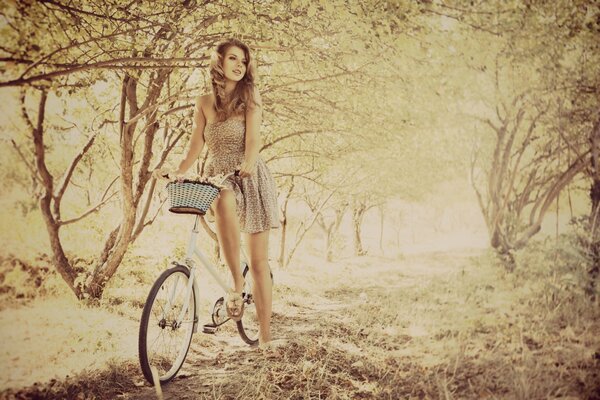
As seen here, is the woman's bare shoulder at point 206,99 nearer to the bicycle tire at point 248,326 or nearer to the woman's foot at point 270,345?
the bicycle tire at point 248,326

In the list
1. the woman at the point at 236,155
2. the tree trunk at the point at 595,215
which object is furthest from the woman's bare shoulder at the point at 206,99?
the tree trunk at the point at 595,215

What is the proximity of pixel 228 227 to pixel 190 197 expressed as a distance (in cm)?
58

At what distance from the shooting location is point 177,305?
131 inches

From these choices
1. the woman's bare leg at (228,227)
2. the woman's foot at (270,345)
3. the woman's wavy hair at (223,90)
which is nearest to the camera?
the woman's bare leg at (228,227)

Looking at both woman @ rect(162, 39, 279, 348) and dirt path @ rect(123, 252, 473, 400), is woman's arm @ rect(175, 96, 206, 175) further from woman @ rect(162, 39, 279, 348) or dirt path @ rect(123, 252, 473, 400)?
dirt path @ rect(123, 252, 473, 400)

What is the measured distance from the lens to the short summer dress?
3436 mm

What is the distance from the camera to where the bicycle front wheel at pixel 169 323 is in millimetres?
2852

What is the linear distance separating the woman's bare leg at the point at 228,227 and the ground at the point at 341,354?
3.10ft

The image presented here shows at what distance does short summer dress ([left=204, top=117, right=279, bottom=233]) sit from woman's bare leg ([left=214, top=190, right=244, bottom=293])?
13cm

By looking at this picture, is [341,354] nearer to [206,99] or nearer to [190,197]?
[190,197]

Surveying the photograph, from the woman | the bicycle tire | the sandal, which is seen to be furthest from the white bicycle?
the bicycle tire

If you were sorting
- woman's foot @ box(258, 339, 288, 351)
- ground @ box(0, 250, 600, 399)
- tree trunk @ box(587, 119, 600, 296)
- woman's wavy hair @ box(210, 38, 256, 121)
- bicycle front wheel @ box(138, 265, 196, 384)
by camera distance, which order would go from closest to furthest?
bicycle front wheel @ box(138, 265, 196, 384) < ground @ box(0, 250, 600, 399) < woman's wavy hair @ box(210, 38, 256, 121) < woman's foot @ box(258, 339, 288, 351) < tree trunk @ box(587, 119, 600, 296)

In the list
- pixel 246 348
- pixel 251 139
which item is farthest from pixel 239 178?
pixel 246 348

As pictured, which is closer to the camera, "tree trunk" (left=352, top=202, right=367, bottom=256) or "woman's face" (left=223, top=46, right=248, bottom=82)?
"woman's face" (left=223, top=46, right=248, bottom=82)
